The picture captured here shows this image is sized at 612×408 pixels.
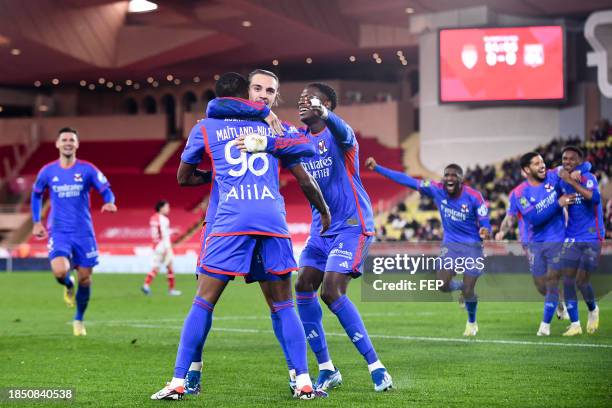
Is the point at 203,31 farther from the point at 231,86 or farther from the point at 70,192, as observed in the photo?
the point at 231,86

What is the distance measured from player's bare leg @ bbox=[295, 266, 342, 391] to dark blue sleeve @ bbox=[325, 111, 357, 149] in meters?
1.03

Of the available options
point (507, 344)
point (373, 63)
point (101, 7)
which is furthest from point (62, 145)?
point (373, 63)

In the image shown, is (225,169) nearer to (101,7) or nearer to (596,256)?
(596,256)

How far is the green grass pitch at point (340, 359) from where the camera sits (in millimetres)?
7336

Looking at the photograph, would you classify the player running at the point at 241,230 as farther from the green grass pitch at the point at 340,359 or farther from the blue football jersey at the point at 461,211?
the blue football jersey at the point at 461,211

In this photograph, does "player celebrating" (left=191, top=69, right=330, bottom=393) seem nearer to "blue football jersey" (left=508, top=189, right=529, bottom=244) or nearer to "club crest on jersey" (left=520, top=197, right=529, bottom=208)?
"club crest on jersey" (left=520, top=197, right=529, bottom=208)

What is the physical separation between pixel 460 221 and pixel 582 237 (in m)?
1.54

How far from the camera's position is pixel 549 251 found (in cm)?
1302

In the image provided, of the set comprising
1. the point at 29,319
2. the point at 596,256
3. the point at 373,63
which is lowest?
the point at 29,319

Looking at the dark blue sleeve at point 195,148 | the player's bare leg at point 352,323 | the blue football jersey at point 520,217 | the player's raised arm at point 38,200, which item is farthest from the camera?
the blue football jersey at point 520,217

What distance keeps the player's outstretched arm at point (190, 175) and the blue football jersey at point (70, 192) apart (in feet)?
18.2

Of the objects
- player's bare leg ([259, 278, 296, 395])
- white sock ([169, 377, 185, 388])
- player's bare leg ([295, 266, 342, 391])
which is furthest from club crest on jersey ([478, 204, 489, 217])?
white sock ([169, 377, 185, 388])

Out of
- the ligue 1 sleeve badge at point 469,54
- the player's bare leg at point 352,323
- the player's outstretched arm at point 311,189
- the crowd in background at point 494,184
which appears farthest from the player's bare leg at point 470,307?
the ligue 1 sleeve badge at point 469,54

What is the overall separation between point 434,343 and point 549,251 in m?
2.41
